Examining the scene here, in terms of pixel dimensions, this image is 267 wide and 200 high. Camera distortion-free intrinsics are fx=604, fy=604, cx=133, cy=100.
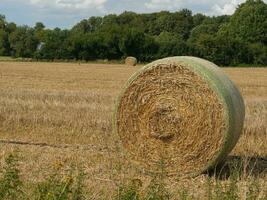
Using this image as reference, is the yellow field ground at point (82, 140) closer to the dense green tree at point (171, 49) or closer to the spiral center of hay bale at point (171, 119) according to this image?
the spiral center of hay bale at point (171, 119)

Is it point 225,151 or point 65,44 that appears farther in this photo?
point 65,44

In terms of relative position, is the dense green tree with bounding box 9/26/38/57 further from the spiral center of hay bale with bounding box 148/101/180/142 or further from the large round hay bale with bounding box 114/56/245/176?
the spiral center of hay bale with bounding box 148/101/180/142

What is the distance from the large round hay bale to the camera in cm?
735

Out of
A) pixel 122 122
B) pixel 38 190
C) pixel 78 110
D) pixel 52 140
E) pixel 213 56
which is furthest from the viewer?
pixel 213 56

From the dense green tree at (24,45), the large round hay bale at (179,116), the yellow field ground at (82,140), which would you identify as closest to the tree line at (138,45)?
the dense green tree at (24,45)

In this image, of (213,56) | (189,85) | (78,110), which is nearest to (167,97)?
(189,85)

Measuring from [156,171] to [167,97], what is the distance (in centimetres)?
97

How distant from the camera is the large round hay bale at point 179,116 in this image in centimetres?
735

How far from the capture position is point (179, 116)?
25.0 ft

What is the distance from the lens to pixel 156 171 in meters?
7.48

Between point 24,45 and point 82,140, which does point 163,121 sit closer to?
point 82,140

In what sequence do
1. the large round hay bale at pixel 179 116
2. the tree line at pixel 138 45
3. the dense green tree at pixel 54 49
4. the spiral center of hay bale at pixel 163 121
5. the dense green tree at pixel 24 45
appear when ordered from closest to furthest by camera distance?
the large round hay bale at pixel 179 116, the spiral center of hay bale at pixel 163 121, the tree line at pixel 138 45, the dense green tree at pixel 54 49, the dense green tree at pixel 24 45

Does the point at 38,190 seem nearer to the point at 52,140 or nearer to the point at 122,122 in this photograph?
the point at 122,122

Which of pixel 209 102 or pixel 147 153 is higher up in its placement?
pixel 209 102
